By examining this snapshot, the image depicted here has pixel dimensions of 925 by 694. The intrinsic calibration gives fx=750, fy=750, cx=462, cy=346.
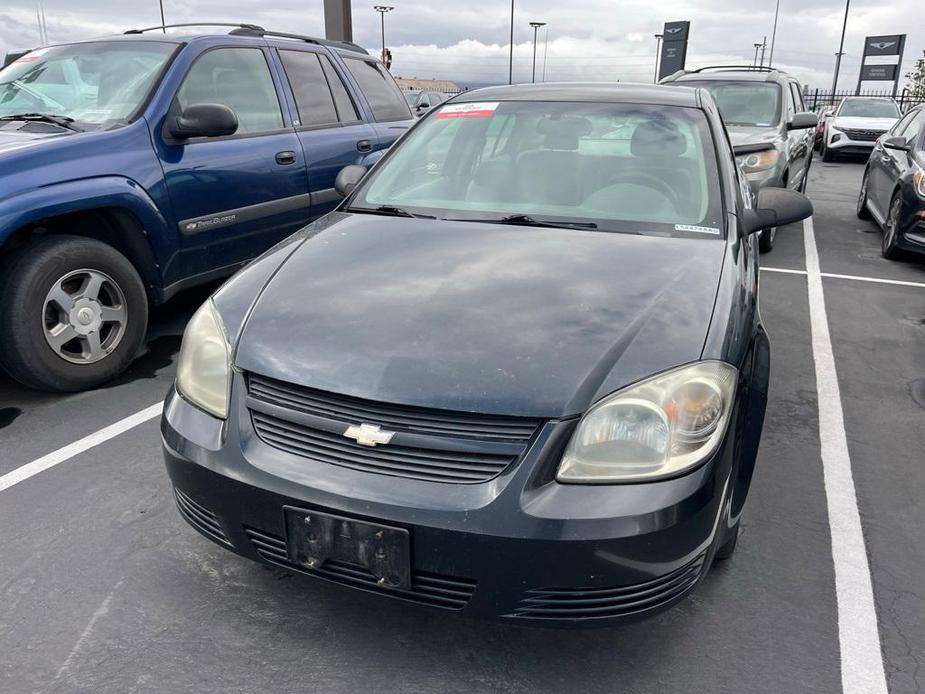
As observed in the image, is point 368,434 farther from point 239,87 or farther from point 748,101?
point 748,101

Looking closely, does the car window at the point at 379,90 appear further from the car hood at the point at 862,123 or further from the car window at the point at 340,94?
the car hood at the point at 862,123

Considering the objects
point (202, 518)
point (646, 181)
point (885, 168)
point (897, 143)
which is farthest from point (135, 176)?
point (885, 168)

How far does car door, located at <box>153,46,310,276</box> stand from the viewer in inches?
166

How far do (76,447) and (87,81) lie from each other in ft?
7.55

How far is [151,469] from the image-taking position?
3.17 metres

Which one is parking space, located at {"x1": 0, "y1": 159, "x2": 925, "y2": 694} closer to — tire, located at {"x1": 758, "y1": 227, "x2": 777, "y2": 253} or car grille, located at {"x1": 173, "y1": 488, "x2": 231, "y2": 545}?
car grille, located at {"x1": 173, "y1": 488, "x2": 231, "y2": 545}

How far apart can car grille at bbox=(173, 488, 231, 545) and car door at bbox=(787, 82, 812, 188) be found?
7.57 m

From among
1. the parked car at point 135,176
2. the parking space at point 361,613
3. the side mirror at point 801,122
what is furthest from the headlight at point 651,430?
the side mirror at point 801,122

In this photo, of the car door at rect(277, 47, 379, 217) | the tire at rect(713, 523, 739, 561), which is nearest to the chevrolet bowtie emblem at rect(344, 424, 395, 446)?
the tire at rect(713, 523, 739, 561)

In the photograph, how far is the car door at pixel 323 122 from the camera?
16.8 ft

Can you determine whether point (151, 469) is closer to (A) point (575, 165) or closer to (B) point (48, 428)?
(B) point (48, 428)

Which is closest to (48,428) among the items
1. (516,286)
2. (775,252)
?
(516,286)

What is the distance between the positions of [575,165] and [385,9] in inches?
1874

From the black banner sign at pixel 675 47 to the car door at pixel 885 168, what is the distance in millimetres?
29988
